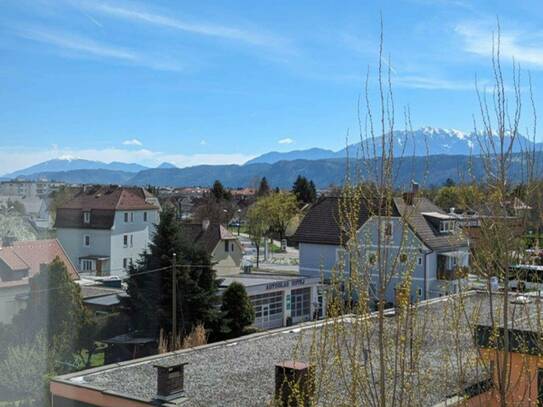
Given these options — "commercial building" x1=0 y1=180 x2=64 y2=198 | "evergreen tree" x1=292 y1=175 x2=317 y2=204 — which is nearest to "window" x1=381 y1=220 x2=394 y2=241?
"commercial building" x1=0 y1=180 x2=64 y2=198

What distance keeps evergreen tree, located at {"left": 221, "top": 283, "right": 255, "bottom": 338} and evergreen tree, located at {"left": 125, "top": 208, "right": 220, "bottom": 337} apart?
241 millimetres

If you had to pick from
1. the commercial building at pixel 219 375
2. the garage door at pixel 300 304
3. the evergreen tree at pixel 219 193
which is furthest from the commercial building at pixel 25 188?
the evergreen tree at pixel 219 193

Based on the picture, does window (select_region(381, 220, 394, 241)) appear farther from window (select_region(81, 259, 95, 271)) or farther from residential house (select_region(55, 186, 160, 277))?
window (select_region(81, 259, 95, 271))

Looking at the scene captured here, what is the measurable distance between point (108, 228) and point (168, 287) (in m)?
3.02

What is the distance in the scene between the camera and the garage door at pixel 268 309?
1430 centimetres

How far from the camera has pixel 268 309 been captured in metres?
14.7

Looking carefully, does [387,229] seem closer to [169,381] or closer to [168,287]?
[169,381]

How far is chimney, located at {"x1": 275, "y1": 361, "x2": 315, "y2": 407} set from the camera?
2355 millimetres

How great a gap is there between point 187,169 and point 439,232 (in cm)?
12915

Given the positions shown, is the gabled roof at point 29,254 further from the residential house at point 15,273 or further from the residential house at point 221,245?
the residential house at point 221,245

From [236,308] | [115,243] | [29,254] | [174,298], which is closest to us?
[29,254]

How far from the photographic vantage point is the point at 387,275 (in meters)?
1.99

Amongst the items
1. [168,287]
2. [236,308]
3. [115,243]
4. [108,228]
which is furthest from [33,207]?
[115,243]

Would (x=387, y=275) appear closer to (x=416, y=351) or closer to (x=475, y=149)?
(x=416, y=351)
